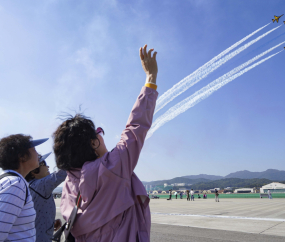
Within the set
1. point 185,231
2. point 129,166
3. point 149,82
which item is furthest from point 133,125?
point 185,231

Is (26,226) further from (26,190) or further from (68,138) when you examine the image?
(68,138)

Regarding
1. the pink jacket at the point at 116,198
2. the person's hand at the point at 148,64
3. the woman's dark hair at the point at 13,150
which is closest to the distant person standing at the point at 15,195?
the woman's dark hair at the point at 13,150

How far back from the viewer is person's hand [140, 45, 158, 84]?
1882 mm

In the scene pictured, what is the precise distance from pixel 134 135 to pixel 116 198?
1.48 feet

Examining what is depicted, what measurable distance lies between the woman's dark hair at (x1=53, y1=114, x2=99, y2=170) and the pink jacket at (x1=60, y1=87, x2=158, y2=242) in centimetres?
16

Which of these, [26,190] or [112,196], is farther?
[26,190]

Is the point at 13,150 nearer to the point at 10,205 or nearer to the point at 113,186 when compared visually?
the point at 10,205

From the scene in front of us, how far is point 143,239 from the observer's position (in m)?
1.45

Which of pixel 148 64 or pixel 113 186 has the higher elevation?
pixel 148 64

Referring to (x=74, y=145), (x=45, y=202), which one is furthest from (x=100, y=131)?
(x=45, y=202)

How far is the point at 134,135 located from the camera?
5.03 feet

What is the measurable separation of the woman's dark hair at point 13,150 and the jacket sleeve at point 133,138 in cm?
121

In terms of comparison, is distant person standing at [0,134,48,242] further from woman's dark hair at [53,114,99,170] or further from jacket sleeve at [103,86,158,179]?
jacket sleeve at [103,86,158,179]

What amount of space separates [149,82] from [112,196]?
963mm
